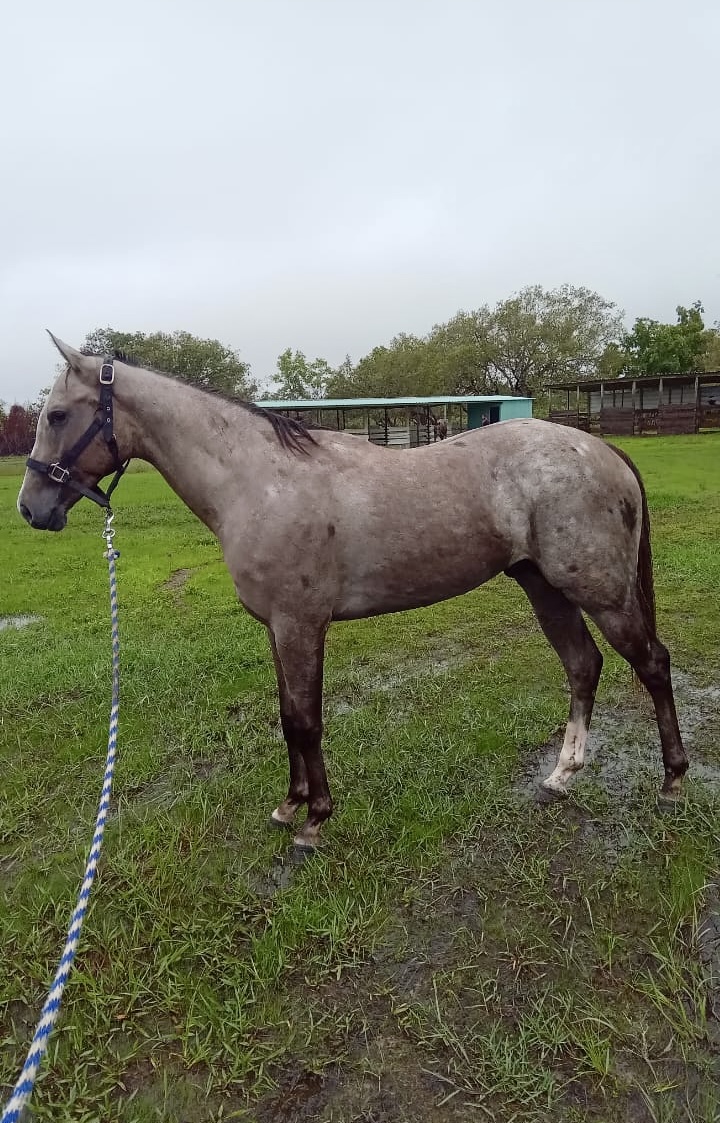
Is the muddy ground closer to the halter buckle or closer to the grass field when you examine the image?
the grass field

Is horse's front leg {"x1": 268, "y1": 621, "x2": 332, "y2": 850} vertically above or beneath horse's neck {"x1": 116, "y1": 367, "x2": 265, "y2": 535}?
beneath

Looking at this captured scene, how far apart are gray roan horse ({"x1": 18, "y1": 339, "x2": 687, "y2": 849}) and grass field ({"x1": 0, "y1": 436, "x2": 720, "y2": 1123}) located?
1.45 feet

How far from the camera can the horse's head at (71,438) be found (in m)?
2.78

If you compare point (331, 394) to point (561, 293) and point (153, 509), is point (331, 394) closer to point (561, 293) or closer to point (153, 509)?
point (561, 293)

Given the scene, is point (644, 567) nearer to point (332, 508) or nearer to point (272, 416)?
point (332, 508)

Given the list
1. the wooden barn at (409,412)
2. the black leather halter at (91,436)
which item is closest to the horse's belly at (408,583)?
the black leather halter at (91,436)

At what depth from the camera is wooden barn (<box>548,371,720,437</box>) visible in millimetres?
30531

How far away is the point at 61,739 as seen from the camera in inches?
162

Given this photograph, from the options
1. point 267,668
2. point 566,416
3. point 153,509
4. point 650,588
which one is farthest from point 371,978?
point 566,416

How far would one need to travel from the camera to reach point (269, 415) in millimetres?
3016

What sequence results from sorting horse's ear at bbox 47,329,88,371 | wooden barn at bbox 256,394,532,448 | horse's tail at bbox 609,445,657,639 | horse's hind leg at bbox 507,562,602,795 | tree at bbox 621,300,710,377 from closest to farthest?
horse's ear at bbox 47,329,88,371, horse's tail at bbox 609,445,657,639, horse's hind leg at bbox 507,562,602,795, wooden barn at bbox 256,394,532,448, tree at bbox 621,300,710,377

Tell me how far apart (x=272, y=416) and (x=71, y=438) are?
93 cm

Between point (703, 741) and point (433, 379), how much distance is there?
1893 inches

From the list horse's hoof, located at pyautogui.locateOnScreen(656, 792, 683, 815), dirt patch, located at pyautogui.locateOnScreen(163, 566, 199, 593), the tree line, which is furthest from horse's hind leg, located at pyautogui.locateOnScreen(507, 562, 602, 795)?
the tree line
